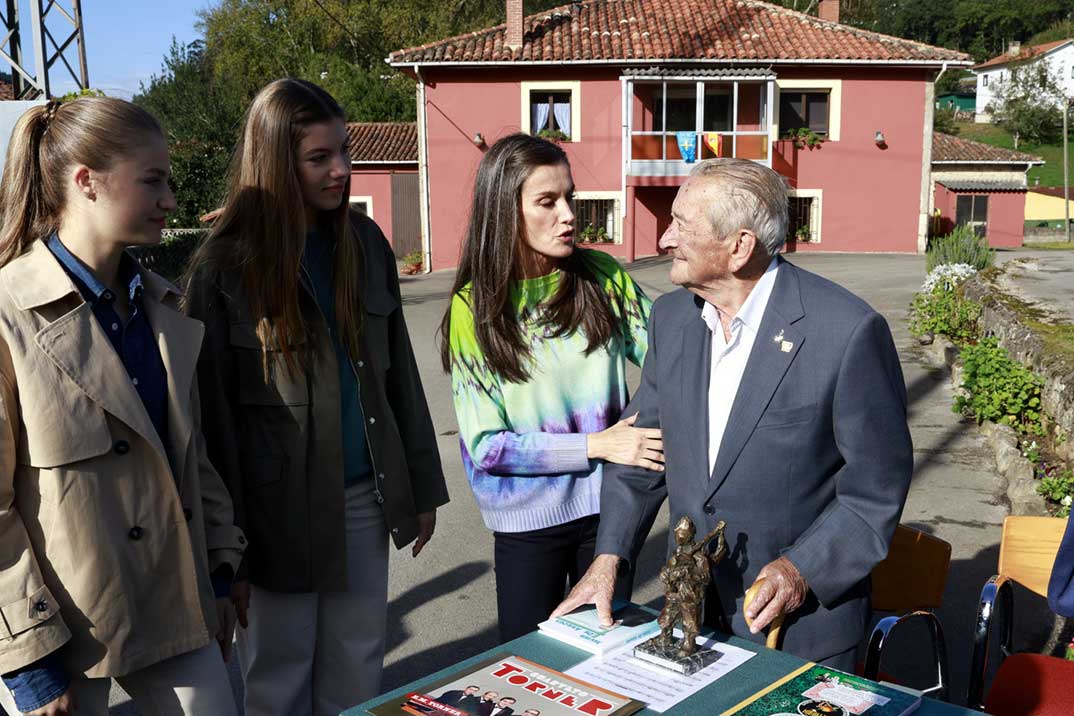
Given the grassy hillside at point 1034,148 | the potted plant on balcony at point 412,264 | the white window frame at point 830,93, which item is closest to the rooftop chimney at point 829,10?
the white window frame at point 830,93

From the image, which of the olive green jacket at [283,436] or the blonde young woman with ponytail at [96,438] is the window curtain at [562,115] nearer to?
the olive green jacket at [283,436]

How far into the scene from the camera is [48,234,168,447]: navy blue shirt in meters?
2.14

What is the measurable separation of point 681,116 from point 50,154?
2653 cm

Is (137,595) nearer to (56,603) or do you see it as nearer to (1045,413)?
(56,603)

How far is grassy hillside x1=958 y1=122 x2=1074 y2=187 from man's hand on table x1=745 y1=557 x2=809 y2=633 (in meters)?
58.1

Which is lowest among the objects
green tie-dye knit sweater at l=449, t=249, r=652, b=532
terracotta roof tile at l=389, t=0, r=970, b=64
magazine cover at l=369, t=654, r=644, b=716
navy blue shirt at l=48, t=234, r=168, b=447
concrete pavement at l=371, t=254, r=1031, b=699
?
concrete pavement at l=371, t=254, r=1031, b=699

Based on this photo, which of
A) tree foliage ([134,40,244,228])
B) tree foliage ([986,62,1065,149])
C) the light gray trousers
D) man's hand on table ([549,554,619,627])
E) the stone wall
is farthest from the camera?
tree foliage ([986,62,1065,149])

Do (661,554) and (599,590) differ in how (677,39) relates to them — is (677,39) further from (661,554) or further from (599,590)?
(599,590)

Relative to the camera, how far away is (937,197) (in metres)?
32.0

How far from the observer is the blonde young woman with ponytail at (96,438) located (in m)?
1.97

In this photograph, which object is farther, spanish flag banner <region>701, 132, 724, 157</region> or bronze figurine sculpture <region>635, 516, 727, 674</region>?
spanish flag banner <region>701, 132, 724, 157</region>

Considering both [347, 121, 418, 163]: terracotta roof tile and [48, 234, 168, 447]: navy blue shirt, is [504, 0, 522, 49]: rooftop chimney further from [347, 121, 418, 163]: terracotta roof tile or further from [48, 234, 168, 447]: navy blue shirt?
[48, 234, 168, 447]: navy blue shirt

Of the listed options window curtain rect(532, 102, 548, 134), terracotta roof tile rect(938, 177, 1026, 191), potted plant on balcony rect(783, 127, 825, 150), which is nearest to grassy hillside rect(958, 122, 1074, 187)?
terracotta roof tile rect(938, 177, 1026, 191)

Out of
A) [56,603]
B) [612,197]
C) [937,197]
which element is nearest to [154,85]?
[612,197]
